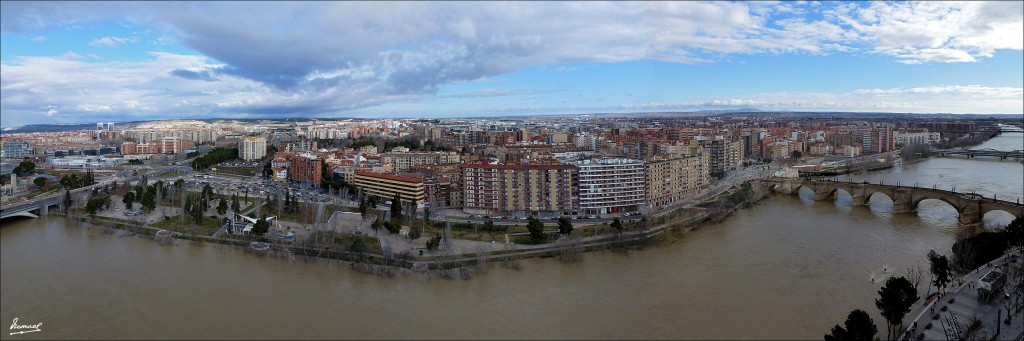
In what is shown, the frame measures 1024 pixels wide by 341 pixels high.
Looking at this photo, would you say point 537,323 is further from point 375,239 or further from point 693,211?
point 693,211

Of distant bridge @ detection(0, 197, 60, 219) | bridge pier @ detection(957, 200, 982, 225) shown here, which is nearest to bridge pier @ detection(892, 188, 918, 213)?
bridge pier @ detection(957, 200, 982, 225)

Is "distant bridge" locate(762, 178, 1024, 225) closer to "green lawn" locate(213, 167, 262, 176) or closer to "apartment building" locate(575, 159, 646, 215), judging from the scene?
"apartment building" locate(575, 159, 646, 215)

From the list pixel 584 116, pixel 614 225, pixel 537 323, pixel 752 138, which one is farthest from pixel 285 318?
pixel 584 116

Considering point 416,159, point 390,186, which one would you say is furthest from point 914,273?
point 416,159

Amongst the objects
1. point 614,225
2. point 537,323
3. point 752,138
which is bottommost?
point 537,323

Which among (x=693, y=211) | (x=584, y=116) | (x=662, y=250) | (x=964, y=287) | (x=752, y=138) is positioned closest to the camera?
(x=964, y=287)

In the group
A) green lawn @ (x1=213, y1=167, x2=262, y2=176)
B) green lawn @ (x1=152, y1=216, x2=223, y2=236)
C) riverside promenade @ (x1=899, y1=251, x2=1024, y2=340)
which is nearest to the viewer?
riverside promenade @ (x1=899, y1=251, x2=1024, y2=340)

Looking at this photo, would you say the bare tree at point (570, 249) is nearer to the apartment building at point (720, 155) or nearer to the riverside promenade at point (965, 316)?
the riverside promenade at point (965, 316)
